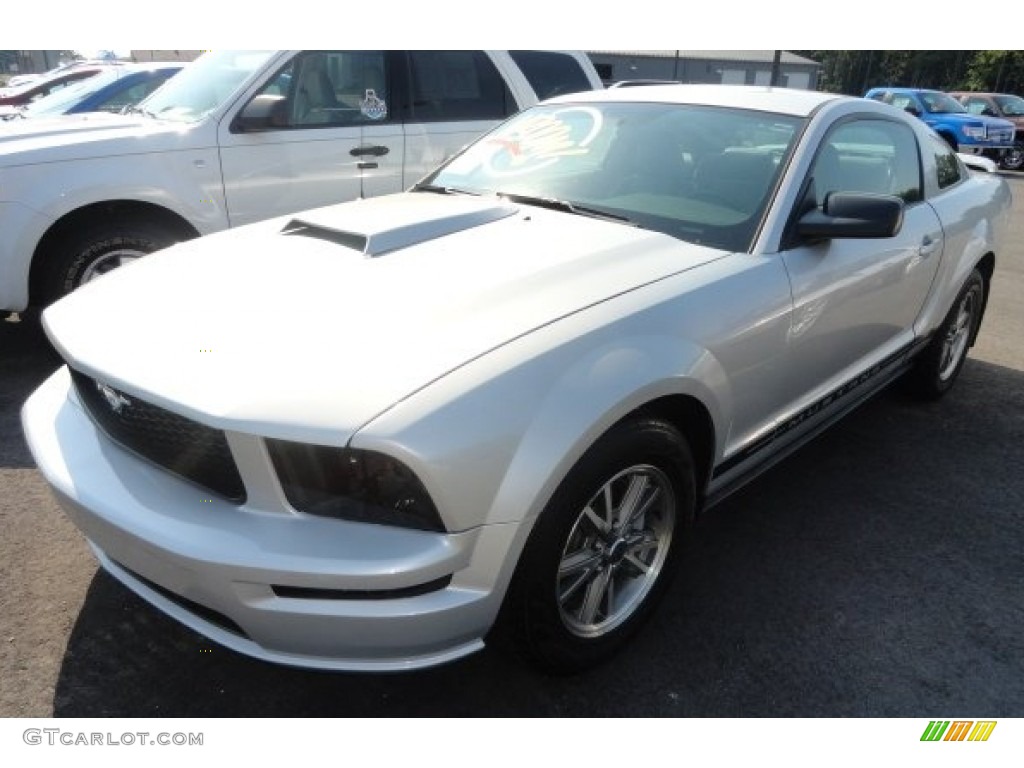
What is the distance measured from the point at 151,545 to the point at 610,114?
2528 mm

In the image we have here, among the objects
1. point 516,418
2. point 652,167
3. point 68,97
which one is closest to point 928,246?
point 652,167

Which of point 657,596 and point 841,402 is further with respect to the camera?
point 841,402

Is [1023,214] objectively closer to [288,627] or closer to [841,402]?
[841,402]

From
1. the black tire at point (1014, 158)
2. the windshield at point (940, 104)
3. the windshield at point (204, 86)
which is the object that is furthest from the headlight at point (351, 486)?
the black tire at point (1014, 158)

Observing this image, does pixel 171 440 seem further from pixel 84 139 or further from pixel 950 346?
pixel 950 346

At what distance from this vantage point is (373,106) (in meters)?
5.27

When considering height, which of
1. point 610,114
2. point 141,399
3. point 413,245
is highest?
point 610,114

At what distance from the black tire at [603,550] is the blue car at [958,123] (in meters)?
18.5

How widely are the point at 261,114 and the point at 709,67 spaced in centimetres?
4129

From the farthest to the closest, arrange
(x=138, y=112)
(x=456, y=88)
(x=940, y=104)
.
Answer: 1. (x=940, y=104)
2. (x=456, y=88)
3. (x=138, y=112)

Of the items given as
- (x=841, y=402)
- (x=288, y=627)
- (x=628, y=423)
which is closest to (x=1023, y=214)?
(x=841, y=402)

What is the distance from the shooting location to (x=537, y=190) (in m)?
3.13
